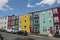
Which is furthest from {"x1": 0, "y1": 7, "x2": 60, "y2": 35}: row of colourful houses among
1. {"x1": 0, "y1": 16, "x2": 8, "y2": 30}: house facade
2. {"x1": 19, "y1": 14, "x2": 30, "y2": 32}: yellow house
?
{"x1": 0, "y1": 16, "x2": 8, "y2": 30}: house facade

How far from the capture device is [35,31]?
206 ft

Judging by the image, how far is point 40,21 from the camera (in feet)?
202

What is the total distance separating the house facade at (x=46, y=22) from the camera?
56.1m

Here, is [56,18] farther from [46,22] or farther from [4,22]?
[4,22]

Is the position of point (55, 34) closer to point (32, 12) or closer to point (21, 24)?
point (32, 12)

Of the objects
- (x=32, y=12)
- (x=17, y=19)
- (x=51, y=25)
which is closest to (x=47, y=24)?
(x=51, y=25)

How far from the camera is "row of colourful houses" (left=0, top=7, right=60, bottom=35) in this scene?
54.8 m

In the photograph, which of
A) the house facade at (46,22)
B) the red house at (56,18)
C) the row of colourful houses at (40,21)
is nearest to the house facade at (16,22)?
the row of colourful houses at (40,21)

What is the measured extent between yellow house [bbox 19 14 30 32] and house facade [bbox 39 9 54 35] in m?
8.21

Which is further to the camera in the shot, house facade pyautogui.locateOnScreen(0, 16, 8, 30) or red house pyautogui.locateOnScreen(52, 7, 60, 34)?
house facade pyautogui.locateOnScreen(0, 16, 8, 30)

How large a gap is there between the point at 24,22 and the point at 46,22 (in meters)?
15.5

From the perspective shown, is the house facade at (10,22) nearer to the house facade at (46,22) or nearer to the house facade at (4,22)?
the house facade at (4,22)

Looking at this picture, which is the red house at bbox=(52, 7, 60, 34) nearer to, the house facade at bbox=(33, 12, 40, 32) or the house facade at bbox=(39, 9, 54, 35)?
the house facade at bbox=(39, 9, 54, 35)

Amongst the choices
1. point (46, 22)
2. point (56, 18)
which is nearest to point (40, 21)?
point (46, 22)
